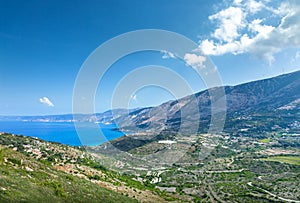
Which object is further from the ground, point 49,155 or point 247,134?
point 247,134

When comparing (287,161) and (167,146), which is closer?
(287,161)

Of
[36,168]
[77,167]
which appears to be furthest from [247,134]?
[36,168]

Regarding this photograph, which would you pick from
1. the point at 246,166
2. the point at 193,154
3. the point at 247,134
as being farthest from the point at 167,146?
the point at 247,134

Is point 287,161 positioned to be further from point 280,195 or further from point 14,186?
point 14,186

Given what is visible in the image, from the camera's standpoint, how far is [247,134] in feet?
476

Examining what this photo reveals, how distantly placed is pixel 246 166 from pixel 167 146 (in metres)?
29.0

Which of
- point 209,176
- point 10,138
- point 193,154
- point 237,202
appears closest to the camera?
point 10,138

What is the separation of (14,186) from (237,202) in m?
39.5

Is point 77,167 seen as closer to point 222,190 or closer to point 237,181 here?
point 222,190

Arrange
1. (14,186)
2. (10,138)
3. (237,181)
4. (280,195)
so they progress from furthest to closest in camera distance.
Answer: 1. (237,181)
2. (280,195)
3. (10,138)
4. (14,186)

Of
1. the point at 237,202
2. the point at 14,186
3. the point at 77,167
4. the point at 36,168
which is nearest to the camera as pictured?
the point at 14,186

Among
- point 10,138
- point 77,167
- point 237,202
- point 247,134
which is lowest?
point 237,202

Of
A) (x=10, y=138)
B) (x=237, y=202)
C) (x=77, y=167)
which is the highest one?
(x=10, y=138)

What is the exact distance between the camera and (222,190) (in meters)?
53.0
